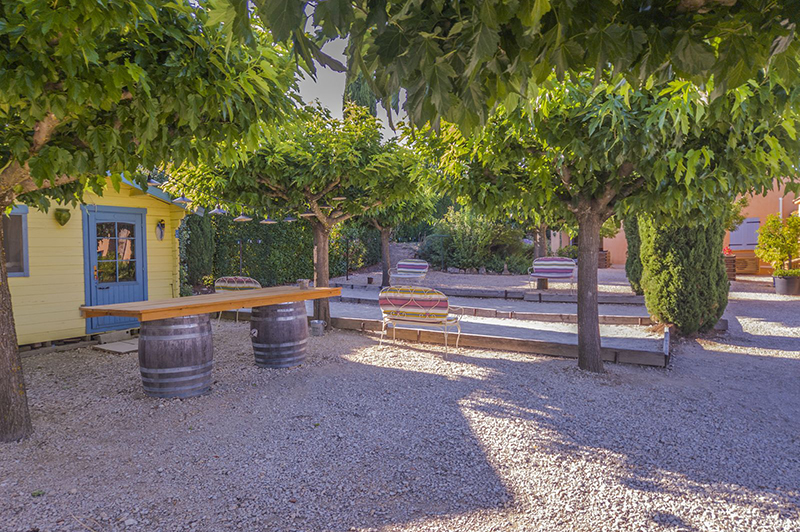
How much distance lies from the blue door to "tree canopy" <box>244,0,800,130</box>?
288 inches

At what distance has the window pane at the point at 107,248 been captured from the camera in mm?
7340

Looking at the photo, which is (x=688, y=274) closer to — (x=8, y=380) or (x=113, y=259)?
(x=8, y=380)

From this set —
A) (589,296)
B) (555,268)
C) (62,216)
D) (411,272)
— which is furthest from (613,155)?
(411,272)

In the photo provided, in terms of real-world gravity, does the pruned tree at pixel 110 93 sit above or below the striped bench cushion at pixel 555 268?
above

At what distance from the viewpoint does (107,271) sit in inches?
294

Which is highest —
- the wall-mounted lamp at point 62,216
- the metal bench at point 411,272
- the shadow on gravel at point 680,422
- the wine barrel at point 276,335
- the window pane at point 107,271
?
the wall-mounted lamp at point 62,216

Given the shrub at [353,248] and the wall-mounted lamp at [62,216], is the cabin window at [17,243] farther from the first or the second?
the shrub at [353,248]

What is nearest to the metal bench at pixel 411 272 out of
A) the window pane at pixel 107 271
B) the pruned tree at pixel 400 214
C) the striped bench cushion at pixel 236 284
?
the pruned tree at pixel 400 214

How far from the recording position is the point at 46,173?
286 cm

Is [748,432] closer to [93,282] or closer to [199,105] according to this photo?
[199,105]

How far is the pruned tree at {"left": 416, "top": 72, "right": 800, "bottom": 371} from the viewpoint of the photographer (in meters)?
3.37

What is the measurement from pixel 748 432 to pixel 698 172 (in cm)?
221

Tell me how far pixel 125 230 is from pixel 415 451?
6.59 meters

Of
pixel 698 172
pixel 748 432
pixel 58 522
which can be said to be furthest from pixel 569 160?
pixel 58 522
